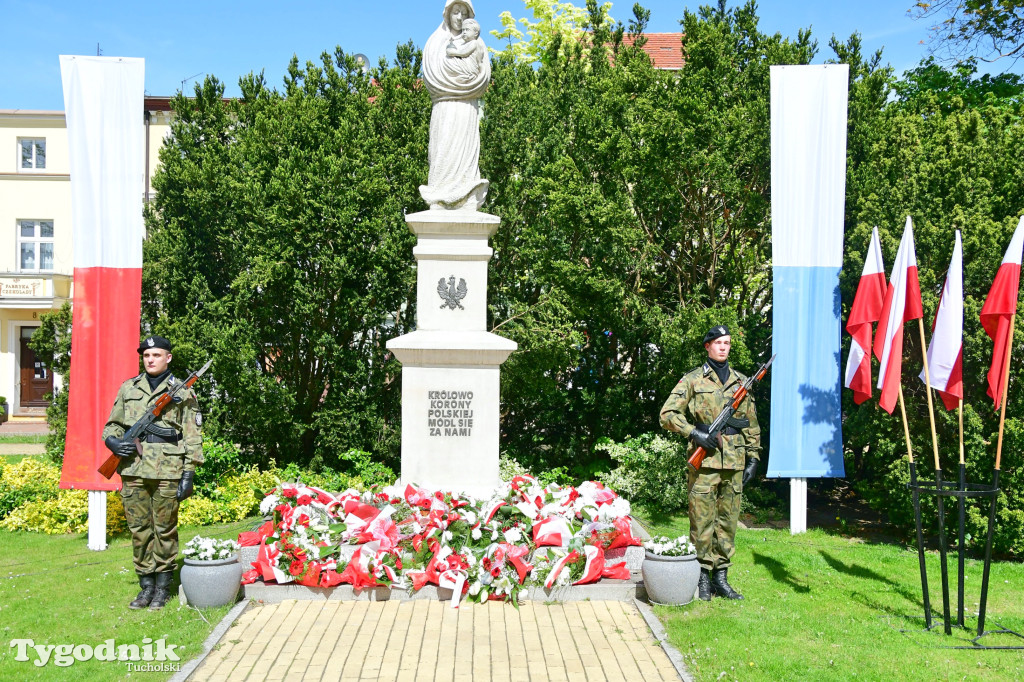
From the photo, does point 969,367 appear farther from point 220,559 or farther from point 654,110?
point 220,559

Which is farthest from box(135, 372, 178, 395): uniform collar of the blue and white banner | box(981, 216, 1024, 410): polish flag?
box(981, 216, 1024, 410): polish flag

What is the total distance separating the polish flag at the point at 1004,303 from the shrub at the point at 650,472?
4865 mm

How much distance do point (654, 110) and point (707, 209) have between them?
5.25 ft

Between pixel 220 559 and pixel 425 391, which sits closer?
pixel 220 559

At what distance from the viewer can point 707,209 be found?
11.3 meters

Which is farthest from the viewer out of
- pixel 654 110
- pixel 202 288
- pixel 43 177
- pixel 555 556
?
pixel 43 177

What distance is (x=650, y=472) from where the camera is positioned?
36.2 feet

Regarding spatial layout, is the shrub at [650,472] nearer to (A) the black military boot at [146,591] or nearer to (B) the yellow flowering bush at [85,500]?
(B) the yellow flowering bush at [85,500]

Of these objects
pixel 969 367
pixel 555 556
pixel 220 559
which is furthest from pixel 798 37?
pixel 220 559

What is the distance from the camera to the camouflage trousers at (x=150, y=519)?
6820 mm

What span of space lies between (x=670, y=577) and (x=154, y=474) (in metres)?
4.13

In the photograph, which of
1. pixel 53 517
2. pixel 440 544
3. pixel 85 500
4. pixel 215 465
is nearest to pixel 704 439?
pixel 440 544

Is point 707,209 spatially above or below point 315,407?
above

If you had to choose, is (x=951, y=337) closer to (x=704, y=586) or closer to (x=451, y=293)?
(x=704, y=586)
